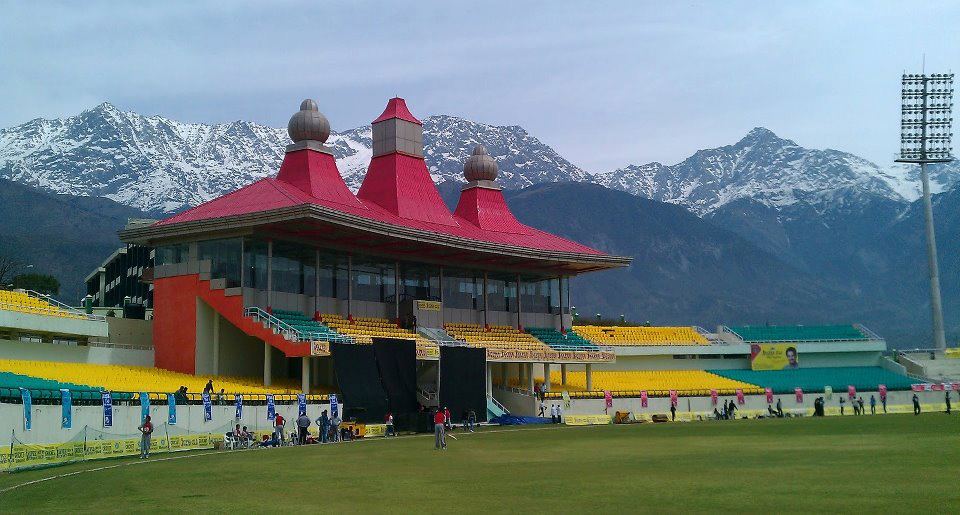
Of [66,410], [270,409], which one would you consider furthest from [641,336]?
[66,410]

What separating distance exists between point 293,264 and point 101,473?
3366cm

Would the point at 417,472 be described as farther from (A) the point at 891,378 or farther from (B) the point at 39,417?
(A) the point at 891,378

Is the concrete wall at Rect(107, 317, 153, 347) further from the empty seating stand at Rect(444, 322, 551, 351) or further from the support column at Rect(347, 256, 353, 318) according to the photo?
the empty seating stand at Rect(444, 322, 551, 351)

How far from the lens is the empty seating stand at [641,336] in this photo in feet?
278

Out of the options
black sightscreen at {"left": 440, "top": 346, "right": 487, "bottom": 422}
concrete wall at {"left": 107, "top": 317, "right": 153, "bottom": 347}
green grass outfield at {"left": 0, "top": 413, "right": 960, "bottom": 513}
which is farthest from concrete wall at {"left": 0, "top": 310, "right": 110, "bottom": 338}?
black sightscreen at {"left": 440, "top": 346, "right": 487, "bottom": 422}

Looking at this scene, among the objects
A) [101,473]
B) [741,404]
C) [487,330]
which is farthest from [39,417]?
[741,404]

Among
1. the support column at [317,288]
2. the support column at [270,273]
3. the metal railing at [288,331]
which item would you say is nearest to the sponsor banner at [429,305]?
the support column at [317,288]

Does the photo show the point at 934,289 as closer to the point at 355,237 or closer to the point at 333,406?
the point at 355,237

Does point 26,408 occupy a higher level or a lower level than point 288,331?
lower

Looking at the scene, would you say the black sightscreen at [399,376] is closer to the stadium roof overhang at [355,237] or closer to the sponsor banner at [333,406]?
the sponsor banner at [333,406]

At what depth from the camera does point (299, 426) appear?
140ft

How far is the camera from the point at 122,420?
37.5m

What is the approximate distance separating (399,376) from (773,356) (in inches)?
1659

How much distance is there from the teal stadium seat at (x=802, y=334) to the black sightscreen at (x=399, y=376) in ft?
141
